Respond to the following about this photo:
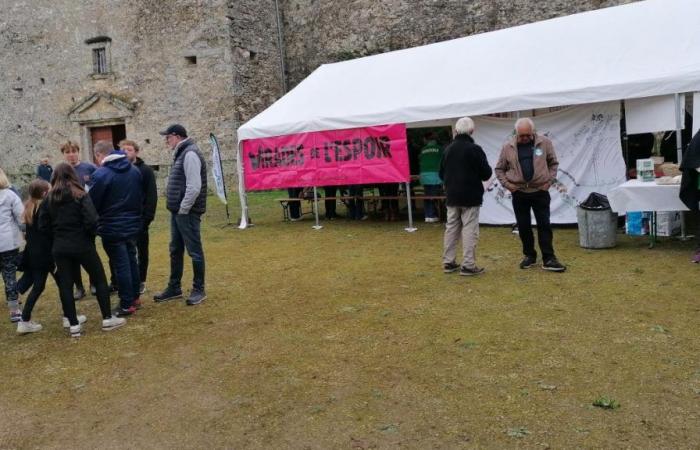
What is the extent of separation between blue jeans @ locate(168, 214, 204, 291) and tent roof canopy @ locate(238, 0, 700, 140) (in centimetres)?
473

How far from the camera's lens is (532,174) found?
603cm

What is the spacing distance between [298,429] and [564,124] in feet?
22.8

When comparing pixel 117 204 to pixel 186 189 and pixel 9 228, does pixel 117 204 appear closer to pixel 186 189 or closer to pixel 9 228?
pixel 186 189

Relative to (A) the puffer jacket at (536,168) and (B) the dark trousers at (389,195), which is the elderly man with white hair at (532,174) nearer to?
(A) the puffer jacket at (536,168)

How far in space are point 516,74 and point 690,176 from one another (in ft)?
11.3

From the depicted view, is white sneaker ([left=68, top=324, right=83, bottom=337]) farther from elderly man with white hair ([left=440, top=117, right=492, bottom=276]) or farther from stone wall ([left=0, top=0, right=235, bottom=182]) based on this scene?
stone wall ([left=0, top=0, right=235, bottom=182])

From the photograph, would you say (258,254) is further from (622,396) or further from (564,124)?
(622,396)

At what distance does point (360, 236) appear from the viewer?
31.0ft

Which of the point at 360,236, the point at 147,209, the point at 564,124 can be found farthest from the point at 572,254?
the point at 147,209

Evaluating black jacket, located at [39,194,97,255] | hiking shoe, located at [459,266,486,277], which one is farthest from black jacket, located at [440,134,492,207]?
black jacket, located at [39,194,97,255]

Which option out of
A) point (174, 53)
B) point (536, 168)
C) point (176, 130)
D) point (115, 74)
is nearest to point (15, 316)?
point (176, 130)

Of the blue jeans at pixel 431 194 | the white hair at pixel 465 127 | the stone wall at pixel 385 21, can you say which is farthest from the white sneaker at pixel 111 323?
the stone wall at pixel 385 21

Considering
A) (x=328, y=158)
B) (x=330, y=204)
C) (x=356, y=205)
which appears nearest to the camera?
(x=328, y=158)

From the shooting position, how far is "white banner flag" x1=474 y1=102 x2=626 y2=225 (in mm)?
8195
